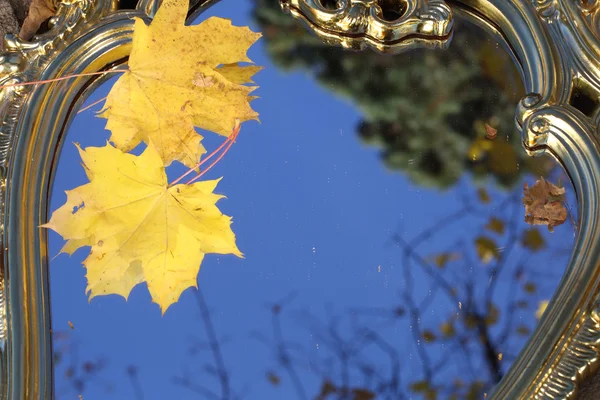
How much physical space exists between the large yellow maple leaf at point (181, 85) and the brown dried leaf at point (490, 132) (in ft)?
0.84

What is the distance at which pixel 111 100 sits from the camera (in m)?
0.92

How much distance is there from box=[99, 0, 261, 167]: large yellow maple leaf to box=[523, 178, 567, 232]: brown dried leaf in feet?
1.03

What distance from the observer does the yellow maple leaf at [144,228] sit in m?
0.84

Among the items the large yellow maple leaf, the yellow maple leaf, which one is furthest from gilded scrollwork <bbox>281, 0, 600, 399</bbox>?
the yellow maple leaf

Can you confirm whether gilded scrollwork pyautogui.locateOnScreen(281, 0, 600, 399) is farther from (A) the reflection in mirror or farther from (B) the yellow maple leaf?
(B) the yellow maple leaf

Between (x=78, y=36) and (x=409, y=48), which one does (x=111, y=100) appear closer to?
(x=78, y=36)

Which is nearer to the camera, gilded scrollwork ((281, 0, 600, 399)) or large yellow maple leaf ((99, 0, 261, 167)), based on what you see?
gilded scrollwork ((281, 0, 600, 399))

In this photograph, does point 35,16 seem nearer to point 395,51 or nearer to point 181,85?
point 181,85

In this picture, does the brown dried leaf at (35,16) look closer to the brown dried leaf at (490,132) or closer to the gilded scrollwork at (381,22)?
the gilded scrollwork at (381,22)

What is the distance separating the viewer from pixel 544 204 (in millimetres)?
782

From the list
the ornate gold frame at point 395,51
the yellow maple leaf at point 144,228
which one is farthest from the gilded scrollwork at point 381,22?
the yellow maple leaf at point 144,228

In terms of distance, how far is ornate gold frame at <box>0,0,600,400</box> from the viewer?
0.71 m

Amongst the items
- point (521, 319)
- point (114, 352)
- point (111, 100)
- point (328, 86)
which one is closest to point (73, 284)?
point (114, 352)

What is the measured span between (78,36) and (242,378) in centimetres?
46
